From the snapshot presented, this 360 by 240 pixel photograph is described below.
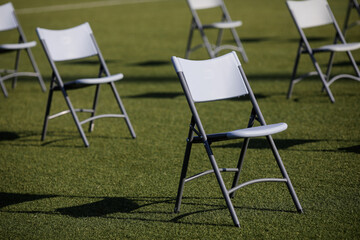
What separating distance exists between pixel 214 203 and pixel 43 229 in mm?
1138

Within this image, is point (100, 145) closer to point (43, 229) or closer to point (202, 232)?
point (43, 229)

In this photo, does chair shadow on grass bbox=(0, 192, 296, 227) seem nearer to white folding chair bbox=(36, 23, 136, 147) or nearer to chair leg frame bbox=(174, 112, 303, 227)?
chair leg frame bbox=(174, 112, 303, 227)

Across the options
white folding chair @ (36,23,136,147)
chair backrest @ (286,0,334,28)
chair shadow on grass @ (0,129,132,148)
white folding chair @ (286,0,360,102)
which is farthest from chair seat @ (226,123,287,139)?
chair backrest @ (286,0,334,28)

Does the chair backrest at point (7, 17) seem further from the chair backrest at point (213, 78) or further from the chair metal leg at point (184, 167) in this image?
the chair metal leg at point (184, 167)

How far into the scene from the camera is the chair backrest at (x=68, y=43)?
4.64 meters

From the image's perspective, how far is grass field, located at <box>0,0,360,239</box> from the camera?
3.05 m

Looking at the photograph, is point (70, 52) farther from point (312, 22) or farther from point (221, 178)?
point (312, 22)

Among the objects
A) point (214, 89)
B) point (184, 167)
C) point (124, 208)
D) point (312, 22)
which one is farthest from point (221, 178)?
point (312, 22)

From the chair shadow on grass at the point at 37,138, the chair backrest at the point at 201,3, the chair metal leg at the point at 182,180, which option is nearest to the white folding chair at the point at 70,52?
the chair shadow on grass at the point at 37,138

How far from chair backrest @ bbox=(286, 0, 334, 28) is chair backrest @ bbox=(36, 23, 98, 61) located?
2.25m

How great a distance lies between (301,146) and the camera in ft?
14.0

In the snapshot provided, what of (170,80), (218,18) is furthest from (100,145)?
(218,18)

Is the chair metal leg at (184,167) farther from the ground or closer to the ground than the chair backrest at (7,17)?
closer to the ground

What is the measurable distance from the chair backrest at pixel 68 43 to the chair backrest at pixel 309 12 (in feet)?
7.38
